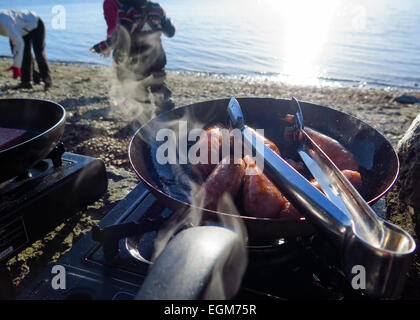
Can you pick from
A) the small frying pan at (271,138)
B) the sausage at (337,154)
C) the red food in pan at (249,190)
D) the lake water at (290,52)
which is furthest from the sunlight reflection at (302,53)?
the red food in pan at (249,190)

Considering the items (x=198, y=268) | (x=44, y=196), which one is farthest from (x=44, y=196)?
(x=198, y=268)

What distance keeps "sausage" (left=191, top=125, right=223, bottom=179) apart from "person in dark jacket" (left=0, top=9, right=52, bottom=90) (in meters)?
7.57

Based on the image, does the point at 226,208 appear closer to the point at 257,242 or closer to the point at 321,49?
the point at 257,242

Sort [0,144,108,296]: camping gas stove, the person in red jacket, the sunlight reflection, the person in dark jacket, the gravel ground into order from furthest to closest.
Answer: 1. the sunlight reflection
2. the person in dark jacket
3. the person in red jacket
4. the gravel ground
5. [0,144,108,296]: camping gas stove

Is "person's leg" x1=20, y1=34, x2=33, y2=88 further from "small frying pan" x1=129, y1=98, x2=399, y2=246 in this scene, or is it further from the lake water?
the lake water

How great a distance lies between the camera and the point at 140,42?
5945 mm

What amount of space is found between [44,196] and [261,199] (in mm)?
1396

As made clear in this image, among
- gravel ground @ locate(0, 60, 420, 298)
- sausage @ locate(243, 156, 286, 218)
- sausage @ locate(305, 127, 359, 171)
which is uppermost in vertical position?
sausage @ locate(305, 127, 359, 171)

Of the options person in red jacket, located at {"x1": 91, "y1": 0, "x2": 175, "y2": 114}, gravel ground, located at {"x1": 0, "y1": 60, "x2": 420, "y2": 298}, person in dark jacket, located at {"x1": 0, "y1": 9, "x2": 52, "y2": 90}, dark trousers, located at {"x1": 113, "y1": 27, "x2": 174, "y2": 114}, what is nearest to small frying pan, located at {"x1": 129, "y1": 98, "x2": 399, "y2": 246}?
gravel ground, located at {"x1": 0, "y1": 60, "x2": 420, "y2": 298}

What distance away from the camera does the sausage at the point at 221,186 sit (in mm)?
1534

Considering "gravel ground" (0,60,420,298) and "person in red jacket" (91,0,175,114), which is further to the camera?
"person in red jacket" (91,0,175,114)

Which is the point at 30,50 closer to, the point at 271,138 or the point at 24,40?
the point at 24,40

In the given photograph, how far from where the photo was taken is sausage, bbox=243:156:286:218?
1.47 metres
